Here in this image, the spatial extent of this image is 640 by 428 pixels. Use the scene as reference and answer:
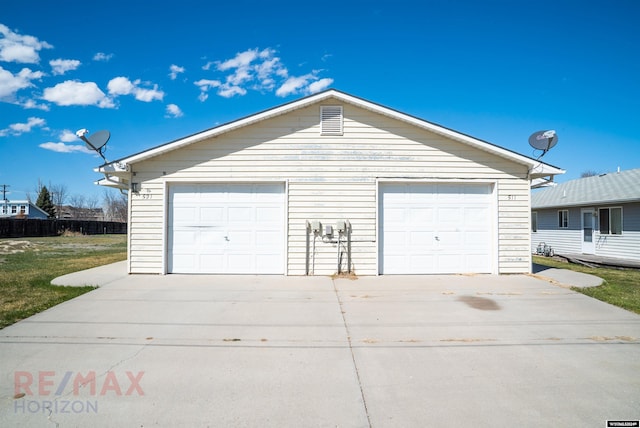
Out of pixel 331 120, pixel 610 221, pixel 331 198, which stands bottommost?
pixel 610 221

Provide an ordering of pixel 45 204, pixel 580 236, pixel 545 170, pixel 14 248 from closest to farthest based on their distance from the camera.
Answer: pixel 545 170, pixel 580 236, pixel 14 248, pixel 45 204

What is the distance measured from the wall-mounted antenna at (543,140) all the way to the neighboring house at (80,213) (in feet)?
252

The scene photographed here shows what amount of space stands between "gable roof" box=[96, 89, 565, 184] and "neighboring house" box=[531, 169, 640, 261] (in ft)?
26.6

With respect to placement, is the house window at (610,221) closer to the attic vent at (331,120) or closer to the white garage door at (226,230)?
the attic vent at (331,120)

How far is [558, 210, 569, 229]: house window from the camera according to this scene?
58.4 feet

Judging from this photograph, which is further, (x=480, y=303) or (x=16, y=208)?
(x=16, y=208)

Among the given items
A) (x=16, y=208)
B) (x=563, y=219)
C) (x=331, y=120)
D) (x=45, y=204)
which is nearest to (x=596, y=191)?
(x=563, y=219)

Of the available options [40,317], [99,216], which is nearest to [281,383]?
[40,317]

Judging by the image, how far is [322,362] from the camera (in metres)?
3.78

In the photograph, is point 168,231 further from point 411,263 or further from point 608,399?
point 608,399

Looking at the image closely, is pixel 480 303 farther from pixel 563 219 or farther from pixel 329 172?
pixel 563 219

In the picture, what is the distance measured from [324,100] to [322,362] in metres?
6.82

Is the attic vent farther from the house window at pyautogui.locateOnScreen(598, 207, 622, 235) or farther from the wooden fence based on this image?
the wooden fence

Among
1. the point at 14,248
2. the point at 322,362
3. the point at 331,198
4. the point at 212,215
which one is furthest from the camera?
the point at 14,248
